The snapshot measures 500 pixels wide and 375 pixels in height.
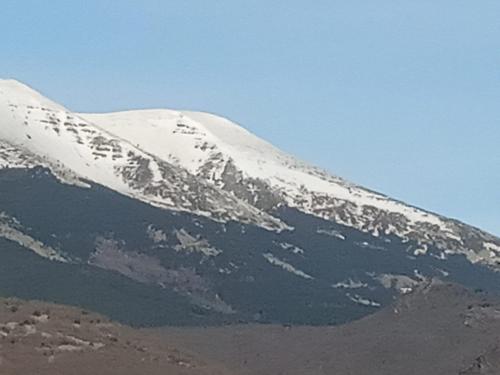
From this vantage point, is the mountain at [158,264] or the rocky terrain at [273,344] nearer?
the rocky terrain at [273,344]

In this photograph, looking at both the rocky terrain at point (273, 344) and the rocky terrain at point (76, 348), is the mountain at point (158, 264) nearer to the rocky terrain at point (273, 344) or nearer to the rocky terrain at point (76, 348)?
the rocky terrain at point (273, 344)

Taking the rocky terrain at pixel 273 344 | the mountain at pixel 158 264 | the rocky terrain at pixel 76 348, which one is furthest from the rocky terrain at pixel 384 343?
the mountain at pixel 158 264

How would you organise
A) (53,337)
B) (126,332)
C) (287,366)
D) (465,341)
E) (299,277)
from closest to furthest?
(53,337) → (126,332) → (287,366) → (465,341) → (299,277)

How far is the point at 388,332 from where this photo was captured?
77.9 meters

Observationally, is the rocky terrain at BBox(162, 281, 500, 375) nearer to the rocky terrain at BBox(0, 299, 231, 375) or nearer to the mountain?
the rocky terrain at BBox(0, 299, 231, 375)

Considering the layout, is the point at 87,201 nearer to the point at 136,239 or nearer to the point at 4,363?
the point at 136,239

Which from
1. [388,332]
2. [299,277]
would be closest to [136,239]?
[299,277]

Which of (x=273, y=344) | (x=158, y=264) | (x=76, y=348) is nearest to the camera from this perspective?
(x=76, y=348)

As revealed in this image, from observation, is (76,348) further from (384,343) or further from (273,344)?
(384,343)

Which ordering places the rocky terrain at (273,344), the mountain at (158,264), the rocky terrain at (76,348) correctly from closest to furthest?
the rocky terrain at (76,348) < the rocky terrain at (273,344) < the mountain at (158,264)

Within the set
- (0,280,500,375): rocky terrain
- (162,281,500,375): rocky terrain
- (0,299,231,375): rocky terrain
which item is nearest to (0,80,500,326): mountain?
(162,281,500,375): rocky terrain

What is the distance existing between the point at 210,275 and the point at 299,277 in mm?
18203

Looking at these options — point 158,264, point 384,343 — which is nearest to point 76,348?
point 384,343

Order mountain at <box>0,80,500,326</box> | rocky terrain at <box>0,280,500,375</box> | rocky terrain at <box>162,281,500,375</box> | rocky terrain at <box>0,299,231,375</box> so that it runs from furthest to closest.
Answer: mountain at <box>0,80,500,326</box> < rocky terrain at <box>162,281,500,375</box> < rocky terrain at <box>0,280,500,375</box> < rocky terrain at <box>0,299,231,375</box>
